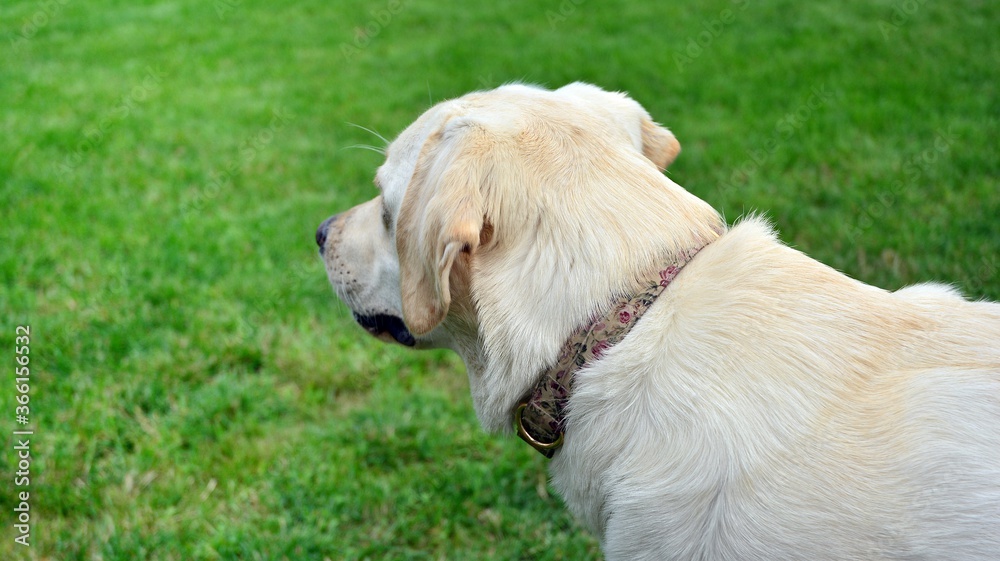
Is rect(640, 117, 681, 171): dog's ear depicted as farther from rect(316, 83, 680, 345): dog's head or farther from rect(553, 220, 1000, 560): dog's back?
rect(553, 220, 1000, 560): dog's back

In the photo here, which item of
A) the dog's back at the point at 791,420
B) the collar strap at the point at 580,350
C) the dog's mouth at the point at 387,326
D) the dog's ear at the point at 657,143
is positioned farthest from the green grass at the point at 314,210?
the dog's ear at the point at 657,143

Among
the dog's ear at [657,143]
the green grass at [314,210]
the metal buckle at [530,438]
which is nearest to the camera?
the metal buckle at [530,438]

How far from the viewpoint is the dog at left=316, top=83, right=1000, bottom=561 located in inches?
59.8

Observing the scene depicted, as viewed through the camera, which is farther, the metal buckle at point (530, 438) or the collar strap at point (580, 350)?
the metal buckle at point (530, 438)

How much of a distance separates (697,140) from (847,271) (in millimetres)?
1894

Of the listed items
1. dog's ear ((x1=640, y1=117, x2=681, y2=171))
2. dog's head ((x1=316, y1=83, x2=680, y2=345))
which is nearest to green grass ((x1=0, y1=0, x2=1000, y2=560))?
dog's head ((x1=316, y1=83, x2=680, y2=345))

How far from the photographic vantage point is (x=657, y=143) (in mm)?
2381

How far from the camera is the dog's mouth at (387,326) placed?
245 centimetres

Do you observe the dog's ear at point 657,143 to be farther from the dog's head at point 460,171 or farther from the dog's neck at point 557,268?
the dog's neck at point 557,268

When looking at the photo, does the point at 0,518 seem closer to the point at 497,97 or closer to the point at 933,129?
the point at 497,97

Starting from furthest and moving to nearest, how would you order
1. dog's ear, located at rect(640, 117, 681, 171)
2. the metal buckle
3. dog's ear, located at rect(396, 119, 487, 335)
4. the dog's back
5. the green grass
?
the green grass, dog's ear, located at rect(640, 117, 681, 171), the metal buckle, dog's ear, located at rect(396, 119, 487, 335), the dog's back

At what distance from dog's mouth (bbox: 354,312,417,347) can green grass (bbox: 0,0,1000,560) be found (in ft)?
3.27

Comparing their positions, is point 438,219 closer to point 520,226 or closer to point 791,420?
point 520,226

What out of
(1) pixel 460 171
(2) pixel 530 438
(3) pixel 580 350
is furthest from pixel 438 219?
(2) pixel 530 438
